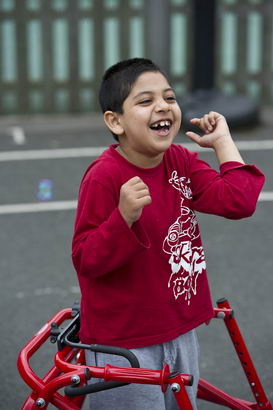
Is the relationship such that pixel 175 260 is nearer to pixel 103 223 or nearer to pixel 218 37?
pixel 103 223

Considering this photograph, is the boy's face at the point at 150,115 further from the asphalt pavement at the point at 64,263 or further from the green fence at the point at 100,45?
the green fence at the point at 100,45

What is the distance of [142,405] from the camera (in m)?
2.69

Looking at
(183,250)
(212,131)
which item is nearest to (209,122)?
(212,131)

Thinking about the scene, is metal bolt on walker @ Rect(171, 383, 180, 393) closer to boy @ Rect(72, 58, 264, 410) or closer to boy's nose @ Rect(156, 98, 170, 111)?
boy @ Rect(72, 58, 264, 410)

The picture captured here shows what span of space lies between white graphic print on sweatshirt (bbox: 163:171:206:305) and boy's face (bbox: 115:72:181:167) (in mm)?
166

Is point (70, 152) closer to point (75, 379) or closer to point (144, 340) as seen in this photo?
point (144, 340)

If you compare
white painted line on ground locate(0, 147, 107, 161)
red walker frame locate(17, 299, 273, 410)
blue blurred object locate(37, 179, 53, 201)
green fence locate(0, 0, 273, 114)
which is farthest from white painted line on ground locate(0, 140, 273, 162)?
red walker frame locate(17, 299, 273, 410)

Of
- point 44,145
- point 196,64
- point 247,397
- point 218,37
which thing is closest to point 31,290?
point 247,397

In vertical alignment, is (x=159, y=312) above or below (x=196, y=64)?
above

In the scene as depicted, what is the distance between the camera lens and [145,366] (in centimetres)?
267

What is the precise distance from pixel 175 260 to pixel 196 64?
6923 millimetres

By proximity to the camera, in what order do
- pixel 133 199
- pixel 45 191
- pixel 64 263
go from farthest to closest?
pixel 45 191 → pixel 64 263 → pixel 133 199

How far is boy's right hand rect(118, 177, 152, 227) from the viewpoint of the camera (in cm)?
236

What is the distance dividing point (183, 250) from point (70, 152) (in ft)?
18.3
